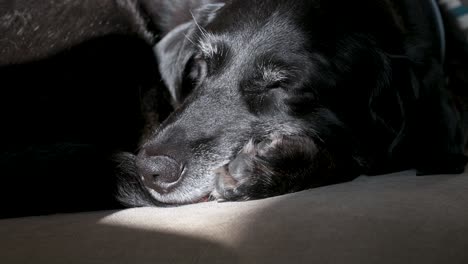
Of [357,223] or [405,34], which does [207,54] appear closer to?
[405,34]

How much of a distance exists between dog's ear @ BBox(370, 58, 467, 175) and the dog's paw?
32cm

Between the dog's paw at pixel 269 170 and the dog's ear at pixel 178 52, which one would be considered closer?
the dog's paw at pixel 269 170

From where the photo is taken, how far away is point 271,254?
0.94 metres

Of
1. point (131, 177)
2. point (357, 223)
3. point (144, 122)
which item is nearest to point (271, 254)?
point (357, 223)

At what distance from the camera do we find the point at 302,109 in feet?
5.36

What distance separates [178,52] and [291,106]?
0.65 m

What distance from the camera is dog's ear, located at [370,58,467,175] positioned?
1.62m

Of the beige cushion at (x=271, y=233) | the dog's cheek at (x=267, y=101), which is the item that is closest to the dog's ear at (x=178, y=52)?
the dog's cheek at (x=267, y=101)

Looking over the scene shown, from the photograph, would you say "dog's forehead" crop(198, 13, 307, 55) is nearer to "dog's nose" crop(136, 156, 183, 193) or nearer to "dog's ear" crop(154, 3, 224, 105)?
"dog's ear" crop(154, 3, 224, 105)

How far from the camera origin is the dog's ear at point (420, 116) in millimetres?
1618

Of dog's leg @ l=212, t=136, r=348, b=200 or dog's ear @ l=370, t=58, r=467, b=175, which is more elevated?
dog's leg @ l=212, t=136, r=348, b=200

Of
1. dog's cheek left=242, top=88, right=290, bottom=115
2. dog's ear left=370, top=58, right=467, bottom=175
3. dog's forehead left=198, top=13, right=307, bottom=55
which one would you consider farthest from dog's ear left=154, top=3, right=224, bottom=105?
dog's ear left=370, top=58, right=467, bottom=175

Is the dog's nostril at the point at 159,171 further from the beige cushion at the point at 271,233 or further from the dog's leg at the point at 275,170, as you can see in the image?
the beige cushion at the point at 271,233

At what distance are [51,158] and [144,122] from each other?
0.74 m
